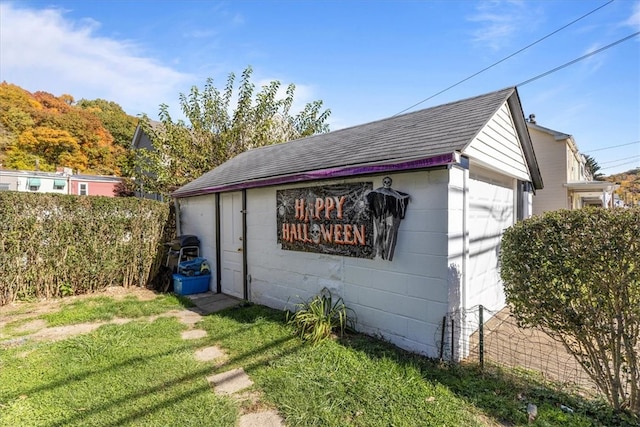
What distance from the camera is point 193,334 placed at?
15.5ft

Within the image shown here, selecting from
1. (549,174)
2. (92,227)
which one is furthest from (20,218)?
(549,174)

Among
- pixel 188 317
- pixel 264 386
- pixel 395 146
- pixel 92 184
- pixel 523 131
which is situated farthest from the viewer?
pixel 92 184

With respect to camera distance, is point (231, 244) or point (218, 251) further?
point (218, 251)

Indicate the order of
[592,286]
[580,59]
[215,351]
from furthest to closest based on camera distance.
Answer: [580,59], [215,351], [592,286]

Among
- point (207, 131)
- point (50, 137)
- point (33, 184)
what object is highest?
point (50, 137)

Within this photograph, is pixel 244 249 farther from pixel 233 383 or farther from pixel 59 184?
pixel 59 184

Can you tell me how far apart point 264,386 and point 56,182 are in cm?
2967

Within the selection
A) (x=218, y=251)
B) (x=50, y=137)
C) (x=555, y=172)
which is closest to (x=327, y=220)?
(x=218, y=251)

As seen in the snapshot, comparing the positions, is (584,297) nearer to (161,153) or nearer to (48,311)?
(48,311)

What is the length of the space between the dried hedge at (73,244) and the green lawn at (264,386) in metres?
2.19

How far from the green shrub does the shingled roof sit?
6.43ft

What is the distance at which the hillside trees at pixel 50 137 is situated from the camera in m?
28.2

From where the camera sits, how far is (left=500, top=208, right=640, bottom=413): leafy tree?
7.79 ft

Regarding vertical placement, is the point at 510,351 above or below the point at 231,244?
below
